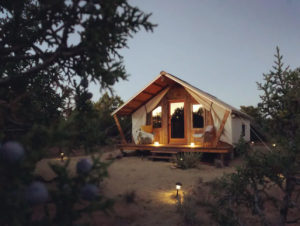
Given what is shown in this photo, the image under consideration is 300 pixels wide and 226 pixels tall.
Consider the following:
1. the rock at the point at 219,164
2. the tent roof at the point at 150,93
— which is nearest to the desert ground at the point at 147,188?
the rock at the point at 219,164

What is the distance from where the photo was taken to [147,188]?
23.1 feet

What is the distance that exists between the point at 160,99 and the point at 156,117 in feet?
4.01

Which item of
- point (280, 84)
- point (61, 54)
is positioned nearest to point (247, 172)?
point (280, 84)

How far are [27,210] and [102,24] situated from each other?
1.41 meters

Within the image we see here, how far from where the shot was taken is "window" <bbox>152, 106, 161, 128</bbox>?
13281 mm

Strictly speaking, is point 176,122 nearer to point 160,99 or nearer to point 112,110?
point 160,99

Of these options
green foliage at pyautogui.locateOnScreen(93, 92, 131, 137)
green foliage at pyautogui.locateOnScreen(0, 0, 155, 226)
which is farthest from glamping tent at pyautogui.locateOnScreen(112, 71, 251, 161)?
green foliage at pyautogui.locateOnScreen(0, 0, 155, 226)

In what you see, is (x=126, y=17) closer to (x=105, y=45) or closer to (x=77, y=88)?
(x=105, y=45)

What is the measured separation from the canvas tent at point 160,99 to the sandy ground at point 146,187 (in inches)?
67.8

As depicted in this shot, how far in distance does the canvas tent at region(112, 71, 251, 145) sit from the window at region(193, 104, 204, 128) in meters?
0.54

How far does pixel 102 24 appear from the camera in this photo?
1974 mm

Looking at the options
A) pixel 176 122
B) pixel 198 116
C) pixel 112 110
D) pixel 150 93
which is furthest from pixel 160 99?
pixel 112 110

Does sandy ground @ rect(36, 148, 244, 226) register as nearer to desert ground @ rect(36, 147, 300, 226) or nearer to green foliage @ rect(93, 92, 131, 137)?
desert ground @ rect(36, 147, 300, 226)

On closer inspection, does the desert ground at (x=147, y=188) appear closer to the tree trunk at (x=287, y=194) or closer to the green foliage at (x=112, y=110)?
the tree trunk at (x=287, y=194)
